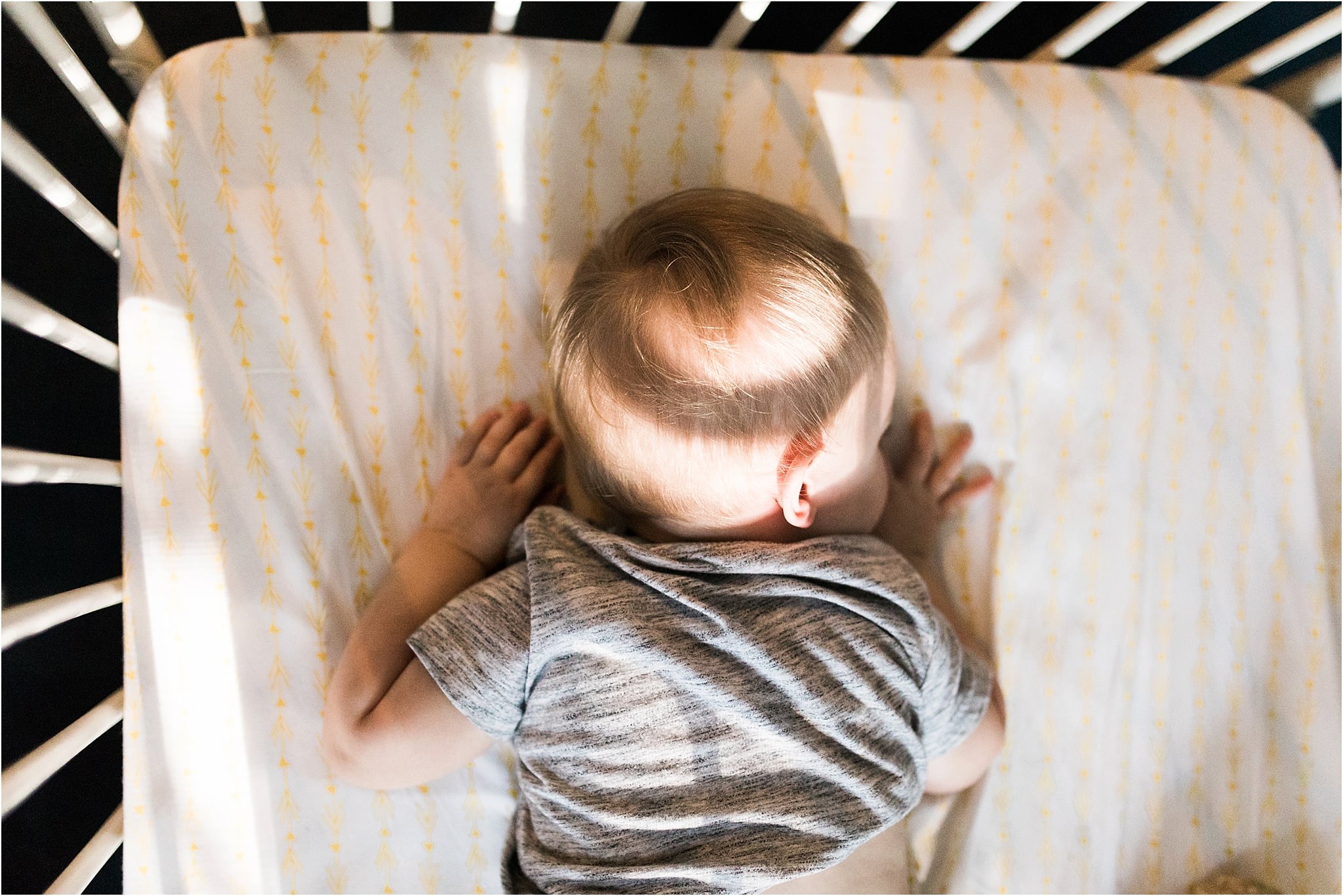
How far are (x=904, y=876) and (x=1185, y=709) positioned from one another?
0.40m

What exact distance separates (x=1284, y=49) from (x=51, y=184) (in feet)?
4.24

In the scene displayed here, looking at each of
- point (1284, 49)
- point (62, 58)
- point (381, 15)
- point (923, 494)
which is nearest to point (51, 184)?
point (62, 58)

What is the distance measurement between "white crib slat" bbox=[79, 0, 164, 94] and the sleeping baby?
47 centimetres

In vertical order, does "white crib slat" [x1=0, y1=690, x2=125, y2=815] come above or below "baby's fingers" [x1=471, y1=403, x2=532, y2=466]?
below

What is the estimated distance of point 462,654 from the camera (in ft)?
2.64

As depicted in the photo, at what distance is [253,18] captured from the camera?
83 centimetres

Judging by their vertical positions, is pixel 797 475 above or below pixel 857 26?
below

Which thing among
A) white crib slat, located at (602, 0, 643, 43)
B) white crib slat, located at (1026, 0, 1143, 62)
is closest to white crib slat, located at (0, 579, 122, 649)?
white crib slat, located at (602, 0, 643, 43)

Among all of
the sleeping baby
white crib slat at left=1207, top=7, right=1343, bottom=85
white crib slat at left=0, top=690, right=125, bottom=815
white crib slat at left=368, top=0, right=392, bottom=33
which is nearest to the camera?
white crib slat at left=0, top=690, right=125, bottom=815

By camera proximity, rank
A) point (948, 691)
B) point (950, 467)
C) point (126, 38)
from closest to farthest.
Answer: point (126, 38), point (948, 691), point (950, 467)

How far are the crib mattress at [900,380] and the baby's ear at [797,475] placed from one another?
0.27m

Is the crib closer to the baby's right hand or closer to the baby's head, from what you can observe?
the baby's right hand

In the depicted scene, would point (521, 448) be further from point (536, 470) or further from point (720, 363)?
point (720, 363)

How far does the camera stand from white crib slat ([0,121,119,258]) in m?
0.67
